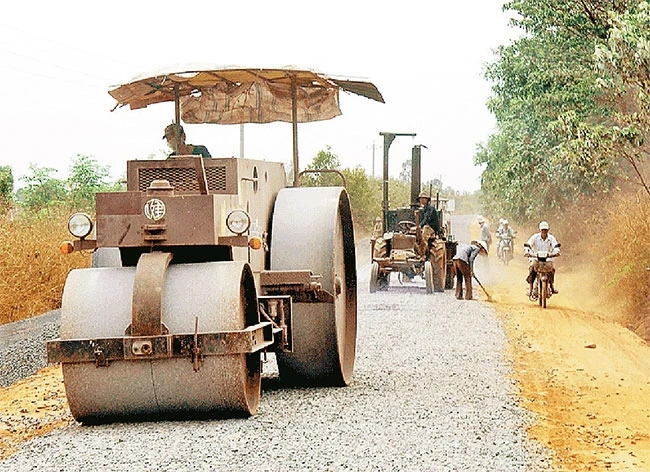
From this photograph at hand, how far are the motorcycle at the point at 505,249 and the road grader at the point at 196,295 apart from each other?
28.9 m

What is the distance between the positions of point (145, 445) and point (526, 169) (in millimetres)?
25008

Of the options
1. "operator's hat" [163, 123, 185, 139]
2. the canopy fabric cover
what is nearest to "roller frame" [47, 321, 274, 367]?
"operator's hat" [163, 123, 185, 139]

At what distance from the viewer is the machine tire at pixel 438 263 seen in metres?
23.4

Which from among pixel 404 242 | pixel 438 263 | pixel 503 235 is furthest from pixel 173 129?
pixel 503 235

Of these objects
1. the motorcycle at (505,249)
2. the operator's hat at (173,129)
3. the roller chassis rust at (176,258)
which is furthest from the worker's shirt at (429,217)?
the motorcycle at (505,249)

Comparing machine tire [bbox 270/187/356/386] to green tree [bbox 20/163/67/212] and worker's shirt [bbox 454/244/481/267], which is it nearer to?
worker's shirt [bbox 454/244/481/267]

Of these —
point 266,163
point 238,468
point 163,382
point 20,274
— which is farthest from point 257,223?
point 20,274

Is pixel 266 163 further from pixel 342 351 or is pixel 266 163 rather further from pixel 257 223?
pixel 342 351

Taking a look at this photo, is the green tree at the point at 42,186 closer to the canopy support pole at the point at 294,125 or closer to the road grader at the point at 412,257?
the road grader at the point at 412,257

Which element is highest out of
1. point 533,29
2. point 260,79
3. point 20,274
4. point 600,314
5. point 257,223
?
point 533,29

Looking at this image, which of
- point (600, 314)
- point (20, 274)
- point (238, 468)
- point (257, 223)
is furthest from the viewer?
point (600, 314)

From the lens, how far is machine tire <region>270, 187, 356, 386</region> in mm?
9312

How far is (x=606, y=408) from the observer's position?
33.2 feet

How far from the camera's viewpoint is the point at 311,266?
30.6ft
